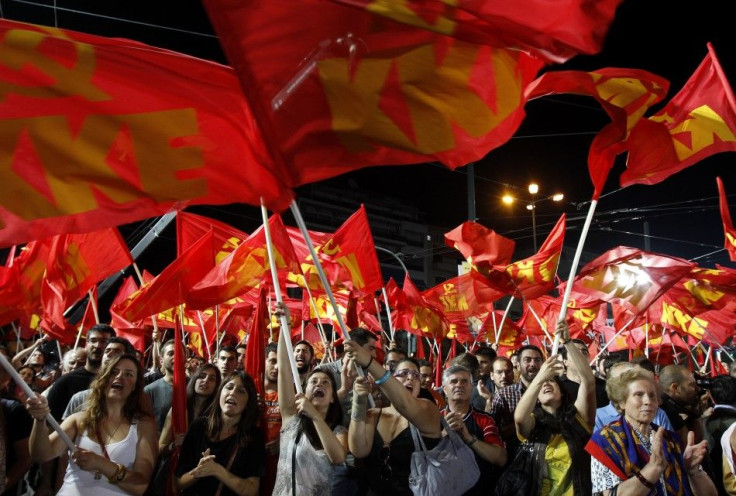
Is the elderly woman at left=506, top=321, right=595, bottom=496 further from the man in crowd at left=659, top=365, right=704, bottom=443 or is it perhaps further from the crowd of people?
the man in crowd at left=659, top=365, right=704, bottom=443

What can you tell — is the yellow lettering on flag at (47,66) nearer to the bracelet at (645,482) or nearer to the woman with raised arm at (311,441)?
the woman with raised arm at (311,441)

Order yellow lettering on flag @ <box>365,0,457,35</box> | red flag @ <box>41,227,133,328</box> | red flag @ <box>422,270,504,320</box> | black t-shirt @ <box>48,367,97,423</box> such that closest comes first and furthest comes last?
yellow lettering on flag @ <box>365,0,457,35</box>, black t-shirt @ <box>48,367,97,423</box>, red flag @ <box>41,227,133,328</box>, red flag @ <box>422,270,504,320</box>

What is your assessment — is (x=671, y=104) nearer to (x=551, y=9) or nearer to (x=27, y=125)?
(x=551, y=9)

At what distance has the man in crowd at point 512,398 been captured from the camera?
541 centimetres

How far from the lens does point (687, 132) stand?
17.5ft

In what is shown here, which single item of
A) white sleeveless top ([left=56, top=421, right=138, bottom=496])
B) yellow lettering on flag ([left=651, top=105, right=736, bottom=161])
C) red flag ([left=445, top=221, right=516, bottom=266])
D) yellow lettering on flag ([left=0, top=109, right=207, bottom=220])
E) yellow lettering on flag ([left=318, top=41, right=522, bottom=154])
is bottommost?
white sleeveless top ([left=56, top=421, right=138, bottom=496])

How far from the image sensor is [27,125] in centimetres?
346

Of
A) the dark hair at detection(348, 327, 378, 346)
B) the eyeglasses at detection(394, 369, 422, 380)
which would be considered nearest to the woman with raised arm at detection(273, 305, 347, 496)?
the eyeglasses at detection(394, 369, 422, 380)

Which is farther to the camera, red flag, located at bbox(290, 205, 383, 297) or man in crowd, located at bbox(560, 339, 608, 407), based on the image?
red flag, located at bbox(290, 205, 383, 297)

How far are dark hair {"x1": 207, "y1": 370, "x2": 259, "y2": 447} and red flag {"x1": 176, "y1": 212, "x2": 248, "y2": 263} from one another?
3794 millimetres

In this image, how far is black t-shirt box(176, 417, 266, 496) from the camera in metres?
4.59

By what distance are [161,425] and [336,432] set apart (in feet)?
8.01

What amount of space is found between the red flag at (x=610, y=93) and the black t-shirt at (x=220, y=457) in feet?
10.3

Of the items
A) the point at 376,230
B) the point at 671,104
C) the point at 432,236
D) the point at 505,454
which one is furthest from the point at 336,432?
the point at 432,236
